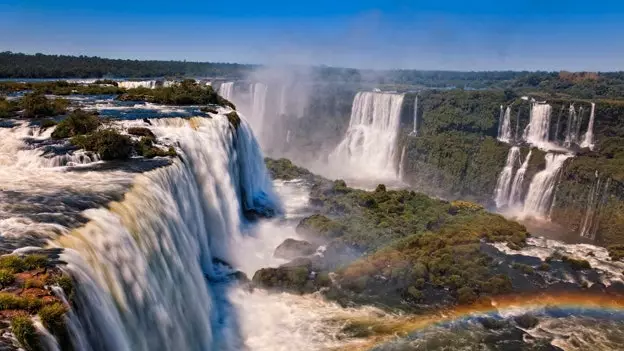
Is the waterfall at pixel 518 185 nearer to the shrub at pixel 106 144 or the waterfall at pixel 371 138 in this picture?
the waterfall at pixel 371 138

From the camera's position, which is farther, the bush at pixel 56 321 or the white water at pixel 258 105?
the white water at pixel 258 105

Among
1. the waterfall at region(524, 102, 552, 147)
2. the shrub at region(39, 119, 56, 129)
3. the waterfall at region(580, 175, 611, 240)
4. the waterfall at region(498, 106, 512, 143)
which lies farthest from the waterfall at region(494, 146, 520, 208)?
the shrub at region(39, 119, 56, 129)

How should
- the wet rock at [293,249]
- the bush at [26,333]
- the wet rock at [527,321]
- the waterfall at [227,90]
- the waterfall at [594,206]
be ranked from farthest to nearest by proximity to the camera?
the waterfall at [227,90], the waterfall at [594,206], the wet rock at [293,249], the wet rock at [527,321], the bush at [26,333]

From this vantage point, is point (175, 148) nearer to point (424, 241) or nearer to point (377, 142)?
point (424, 241)

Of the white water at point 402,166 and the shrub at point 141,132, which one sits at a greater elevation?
the shrub at point 141,132

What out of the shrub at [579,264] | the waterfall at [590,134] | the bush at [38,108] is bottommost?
the shrub at [579,264]

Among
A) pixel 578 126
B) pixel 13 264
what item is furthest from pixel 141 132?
pixel 578 126

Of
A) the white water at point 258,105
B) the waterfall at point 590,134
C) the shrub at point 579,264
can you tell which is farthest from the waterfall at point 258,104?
the shrub at point 579,264

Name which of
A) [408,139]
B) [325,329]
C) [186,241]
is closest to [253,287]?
[325,329]
